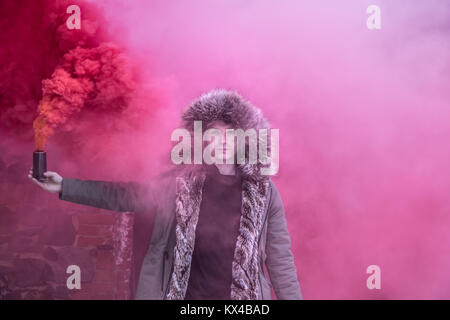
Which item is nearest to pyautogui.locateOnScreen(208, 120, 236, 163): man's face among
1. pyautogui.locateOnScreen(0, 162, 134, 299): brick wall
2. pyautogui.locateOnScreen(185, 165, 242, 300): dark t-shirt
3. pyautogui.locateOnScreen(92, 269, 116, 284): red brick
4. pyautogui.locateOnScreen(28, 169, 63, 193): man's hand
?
pyautogui.locateOnScreen(185, 165, 242, 300): dark t-shirt

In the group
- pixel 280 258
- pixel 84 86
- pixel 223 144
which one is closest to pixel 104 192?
pixel 223 144

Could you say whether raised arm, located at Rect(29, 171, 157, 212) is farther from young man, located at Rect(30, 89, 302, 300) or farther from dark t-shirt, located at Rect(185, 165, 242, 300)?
dark t-shirt, located at Rect(185, 165, 242, 300)

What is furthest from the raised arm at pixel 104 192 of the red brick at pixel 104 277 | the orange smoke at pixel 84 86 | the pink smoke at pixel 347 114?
the pink smoke at pixel 347 114

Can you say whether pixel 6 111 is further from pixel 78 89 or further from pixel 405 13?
pixel 405 13

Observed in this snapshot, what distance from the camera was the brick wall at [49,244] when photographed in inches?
105

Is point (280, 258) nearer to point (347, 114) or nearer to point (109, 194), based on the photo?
point (109, 194)

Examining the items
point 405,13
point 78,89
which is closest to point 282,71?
point 405,13

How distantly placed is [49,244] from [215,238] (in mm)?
1362

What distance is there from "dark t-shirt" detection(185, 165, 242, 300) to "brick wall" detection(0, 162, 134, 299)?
0.94 m

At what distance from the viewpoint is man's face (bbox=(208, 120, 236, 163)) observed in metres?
2.11

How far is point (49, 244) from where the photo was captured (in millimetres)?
2695

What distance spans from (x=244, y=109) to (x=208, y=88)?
70 centimetres

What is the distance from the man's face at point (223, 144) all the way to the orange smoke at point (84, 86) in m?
0.70

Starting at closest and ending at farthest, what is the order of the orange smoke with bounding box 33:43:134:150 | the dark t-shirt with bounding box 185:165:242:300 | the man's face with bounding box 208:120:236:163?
the dark t-shirt with bounding box 185:165:242:300, the man's face with bounding box 208:120:236:163, the orange smoke with bounding box 33:43:134:150
